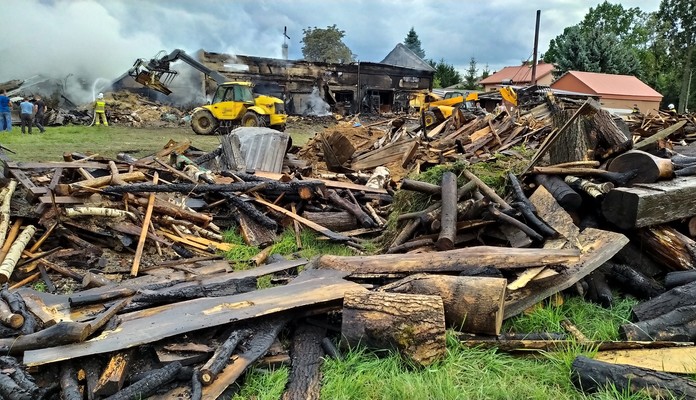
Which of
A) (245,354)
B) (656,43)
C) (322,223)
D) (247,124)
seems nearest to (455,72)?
(656,43)

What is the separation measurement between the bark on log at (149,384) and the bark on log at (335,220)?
399 cm

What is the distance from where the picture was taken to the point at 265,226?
6.60 metres

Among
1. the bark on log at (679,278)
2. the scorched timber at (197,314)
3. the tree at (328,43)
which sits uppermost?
the tree at (328,43)

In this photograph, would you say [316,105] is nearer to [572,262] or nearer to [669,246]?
[669,246]

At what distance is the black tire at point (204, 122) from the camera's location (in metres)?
18.7

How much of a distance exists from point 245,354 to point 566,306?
2.68 metres

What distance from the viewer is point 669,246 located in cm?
394

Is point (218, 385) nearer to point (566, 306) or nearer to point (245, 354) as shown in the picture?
point (245, 354)

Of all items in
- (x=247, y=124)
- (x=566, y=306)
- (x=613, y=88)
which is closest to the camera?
(x=566, y=306)

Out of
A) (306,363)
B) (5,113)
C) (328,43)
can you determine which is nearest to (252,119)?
(5,113)

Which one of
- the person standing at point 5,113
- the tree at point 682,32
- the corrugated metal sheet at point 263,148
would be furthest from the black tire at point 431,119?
the tree at point 682,32

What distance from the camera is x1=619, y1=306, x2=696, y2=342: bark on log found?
3.05 m

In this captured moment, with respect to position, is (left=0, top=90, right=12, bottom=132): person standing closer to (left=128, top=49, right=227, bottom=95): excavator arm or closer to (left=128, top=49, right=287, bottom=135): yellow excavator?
(left=128, top=49, right=227, bottom=95): excavator arm

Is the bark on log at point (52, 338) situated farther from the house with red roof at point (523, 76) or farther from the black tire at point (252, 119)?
the house with red roof at point (523, 76)
